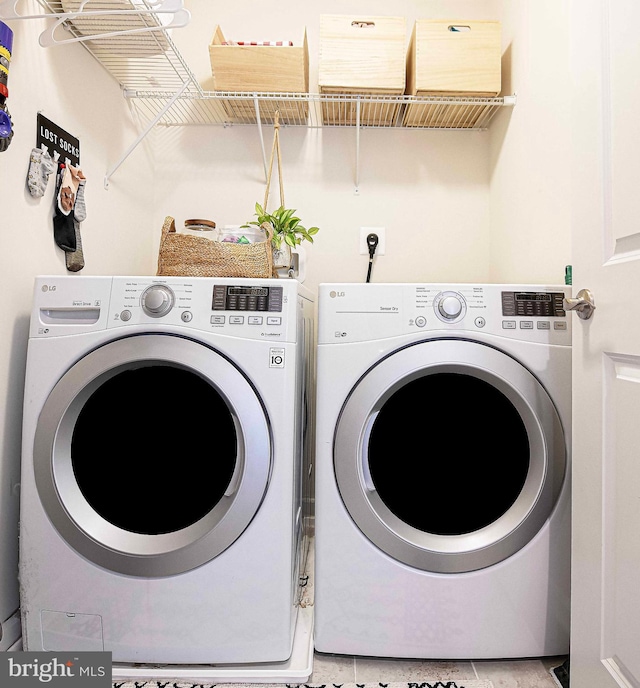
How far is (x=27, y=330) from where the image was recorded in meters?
1.22

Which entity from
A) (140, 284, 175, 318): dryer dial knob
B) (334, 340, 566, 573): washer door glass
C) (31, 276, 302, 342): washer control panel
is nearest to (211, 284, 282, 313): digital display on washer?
(31, 276, 302, 342): washer control panel

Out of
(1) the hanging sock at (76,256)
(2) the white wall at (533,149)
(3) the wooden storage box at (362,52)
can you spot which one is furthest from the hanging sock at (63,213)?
(2) the white wall at (533,149)

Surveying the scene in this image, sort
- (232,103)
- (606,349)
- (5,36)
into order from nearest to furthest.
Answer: (606,349) < (5,36) < (232,103)

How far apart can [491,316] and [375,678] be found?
35.5 inches

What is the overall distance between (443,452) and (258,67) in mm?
1423

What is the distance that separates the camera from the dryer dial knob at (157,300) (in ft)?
3.55

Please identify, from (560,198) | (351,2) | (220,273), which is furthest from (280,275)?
(351,2)

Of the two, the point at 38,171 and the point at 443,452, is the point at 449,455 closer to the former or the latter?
the point at 443,452

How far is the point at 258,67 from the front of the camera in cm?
164

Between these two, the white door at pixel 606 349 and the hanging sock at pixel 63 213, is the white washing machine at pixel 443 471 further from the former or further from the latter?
the hanging sock at pixel 63 213

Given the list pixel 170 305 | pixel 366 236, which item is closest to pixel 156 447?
pixel 170 305

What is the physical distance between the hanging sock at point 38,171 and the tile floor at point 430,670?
1392mm

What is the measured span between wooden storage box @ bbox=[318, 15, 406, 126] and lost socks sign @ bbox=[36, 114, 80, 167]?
0.84 meters

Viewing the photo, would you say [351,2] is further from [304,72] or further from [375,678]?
[375,678]
